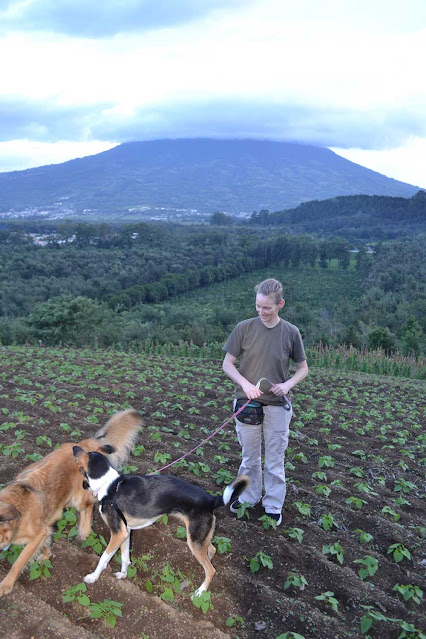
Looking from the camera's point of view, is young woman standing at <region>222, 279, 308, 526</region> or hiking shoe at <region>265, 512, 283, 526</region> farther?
hiking shoe at <region>265, 512, 283, 526</region>

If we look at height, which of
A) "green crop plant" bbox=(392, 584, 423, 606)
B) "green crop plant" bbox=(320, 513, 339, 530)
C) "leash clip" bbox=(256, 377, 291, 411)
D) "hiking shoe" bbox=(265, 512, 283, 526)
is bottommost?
"green crop plant" bbox=(320, 513, 339, 530)

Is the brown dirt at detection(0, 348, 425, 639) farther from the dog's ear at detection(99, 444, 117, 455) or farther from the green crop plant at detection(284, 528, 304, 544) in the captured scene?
the dog's ear at detection(99, 444, 117, 455)

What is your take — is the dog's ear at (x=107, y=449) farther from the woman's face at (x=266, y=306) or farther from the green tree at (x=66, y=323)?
the green tree at (x=66, y=323)

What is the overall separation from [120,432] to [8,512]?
155 cm

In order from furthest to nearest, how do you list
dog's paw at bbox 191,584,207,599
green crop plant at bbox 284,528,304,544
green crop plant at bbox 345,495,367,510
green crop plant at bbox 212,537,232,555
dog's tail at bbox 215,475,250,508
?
green crop plant at bbox 345,495,367,510
green crop plant at bbox 284,528,304,544
green crop plant at bbox 212,537,232,555
dog's tail at bbox 215,475,250,508
dog's paw at bbox 191,584,207,599

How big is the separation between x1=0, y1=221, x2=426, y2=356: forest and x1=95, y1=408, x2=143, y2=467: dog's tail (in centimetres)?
1613

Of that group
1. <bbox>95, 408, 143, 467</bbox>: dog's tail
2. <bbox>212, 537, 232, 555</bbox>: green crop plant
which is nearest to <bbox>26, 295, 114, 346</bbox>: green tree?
<bbox>95, 408, 143, 467</bbox>: dog's tail

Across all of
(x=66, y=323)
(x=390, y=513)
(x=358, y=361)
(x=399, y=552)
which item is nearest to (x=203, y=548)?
(x=399, y=552)

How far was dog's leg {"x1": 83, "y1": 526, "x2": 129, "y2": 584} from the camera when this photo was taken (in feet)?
12.9

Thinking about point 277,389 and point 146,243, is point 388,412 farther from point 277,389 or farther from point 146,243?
point 146,243

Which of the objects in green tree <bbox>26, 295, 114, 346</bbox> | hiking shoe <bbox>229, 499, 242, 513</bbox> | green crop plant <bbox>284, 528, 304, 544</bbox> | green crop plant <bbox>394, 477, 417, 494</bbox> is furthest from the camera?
green tree <bbox>26, 295, 114, 346</bbox>

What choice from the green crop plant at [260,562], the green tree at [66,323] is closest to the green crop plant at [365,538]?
the green crop plant at [260,562]

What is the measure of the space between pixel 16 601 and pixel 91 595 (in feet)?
1.93

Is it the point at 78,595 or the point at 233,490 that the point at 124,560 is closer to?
the point at 78,595
